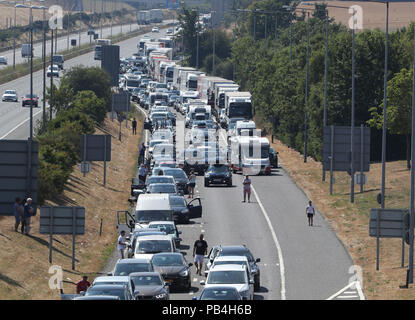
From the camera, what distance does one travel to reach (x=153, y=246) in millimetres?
35375

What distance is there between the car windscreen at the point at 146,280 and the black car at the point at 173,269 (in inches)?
101

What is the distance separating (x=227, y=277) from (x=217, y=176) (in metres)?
28.9

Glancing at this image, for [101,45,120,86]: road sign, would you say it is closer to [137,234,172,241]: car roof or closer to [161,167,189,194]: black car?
[161,167,189,194]: black car

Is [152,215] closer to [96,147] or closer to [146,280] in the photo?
[96,147]

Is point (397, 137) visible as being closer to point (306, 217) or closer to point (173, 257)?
point (306, 217)

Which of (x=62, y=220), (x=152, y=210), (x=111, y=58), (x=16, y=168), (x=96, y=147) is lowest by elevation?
(x=152, y=210)

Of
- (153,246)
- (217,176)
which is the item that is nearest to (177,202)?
(153,246)

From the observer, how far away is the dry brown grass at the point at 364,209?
34.8 metres

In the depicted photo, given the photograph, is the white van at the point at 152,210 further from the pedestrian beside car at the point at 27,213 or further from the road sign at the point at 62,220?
the road sign at the point at 62,220

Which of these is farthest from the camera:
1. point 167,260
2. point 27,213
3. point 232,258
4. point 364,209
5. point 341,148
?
point 341,148

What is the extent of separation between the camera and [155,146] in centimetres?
6569

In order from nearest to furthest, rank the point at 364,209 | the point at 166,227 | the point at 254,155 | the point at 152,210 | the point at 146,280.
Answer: the point at 146,280 → the point at 166,227 → the point at 152,210 → the point at 364,209 → the point at 254,155

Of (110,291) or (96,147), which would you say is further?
(96,147)

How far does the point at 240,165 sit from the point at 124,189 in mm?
9110
